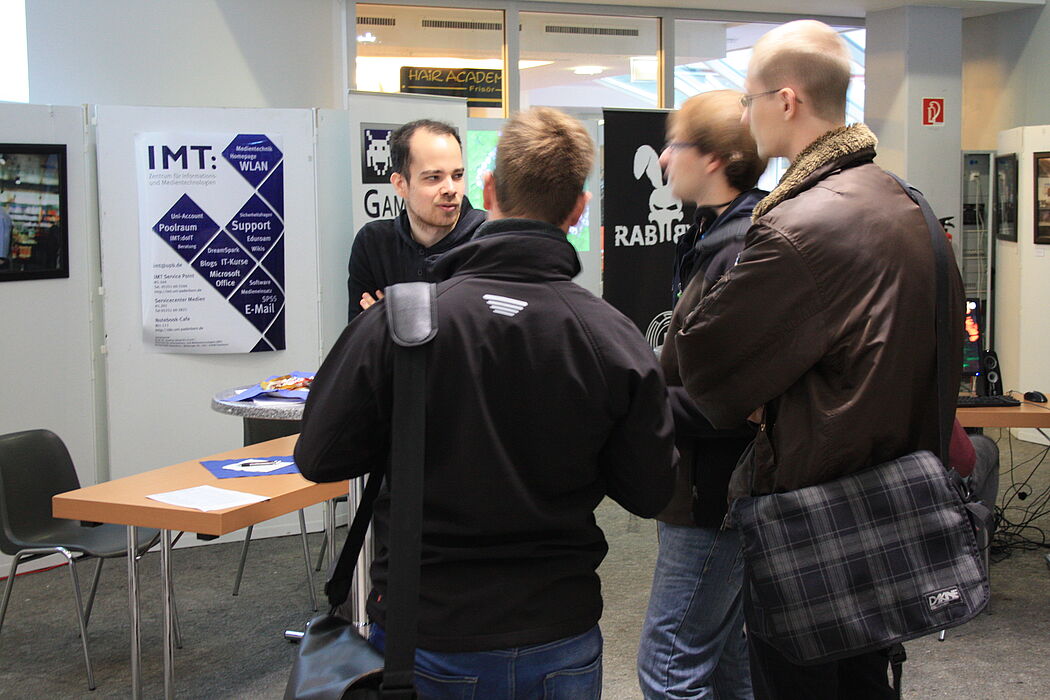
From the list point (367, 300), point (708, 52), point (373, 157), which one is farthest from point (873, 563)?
point (708, 52)

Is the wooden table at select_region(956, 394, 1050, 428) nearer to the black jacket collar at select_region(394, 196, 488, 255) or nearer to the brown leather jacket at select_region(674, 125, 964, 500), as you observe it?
the black jacket collar at select_region(394, 196, 488, 255)

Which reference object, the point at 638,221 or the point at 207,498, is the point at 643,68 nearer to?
the point at 638,221

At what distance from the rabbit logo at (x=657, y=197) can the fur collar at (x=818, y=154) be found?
492cm

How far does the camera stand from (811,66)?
186cm

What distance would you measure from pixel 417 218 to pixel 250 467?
1107 millimetres

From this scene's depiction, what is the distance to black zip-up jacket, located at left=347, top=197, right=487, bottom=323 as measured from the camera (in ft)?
12.7

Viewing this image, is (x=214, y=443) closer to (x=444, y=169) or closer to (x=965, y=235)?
(x=444, y=169)

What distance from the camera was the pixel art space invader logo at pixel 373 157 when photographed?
552 centimetres

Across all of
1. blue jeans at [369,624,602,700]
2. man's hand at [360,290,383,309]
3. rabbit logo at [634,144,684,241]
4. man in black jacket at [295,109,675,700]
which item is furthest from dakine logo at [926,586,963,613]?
rabbit logo at [634,144,684,241]

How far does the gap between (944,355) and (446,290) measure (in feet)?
2.72

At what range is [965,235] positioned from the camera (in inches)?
350

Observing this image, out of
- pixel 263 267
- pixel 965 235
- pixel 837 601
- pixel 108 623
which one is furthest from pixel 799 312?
pixel 965 235

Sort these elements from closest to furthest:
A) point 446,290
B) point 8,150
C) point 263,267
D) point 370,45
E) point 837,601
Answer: point 446,290
point 837,601
point 8,150
point 263,267
point 370,45

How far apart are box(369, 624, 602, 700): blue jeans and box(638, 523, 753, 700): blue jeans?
2.01 ft
